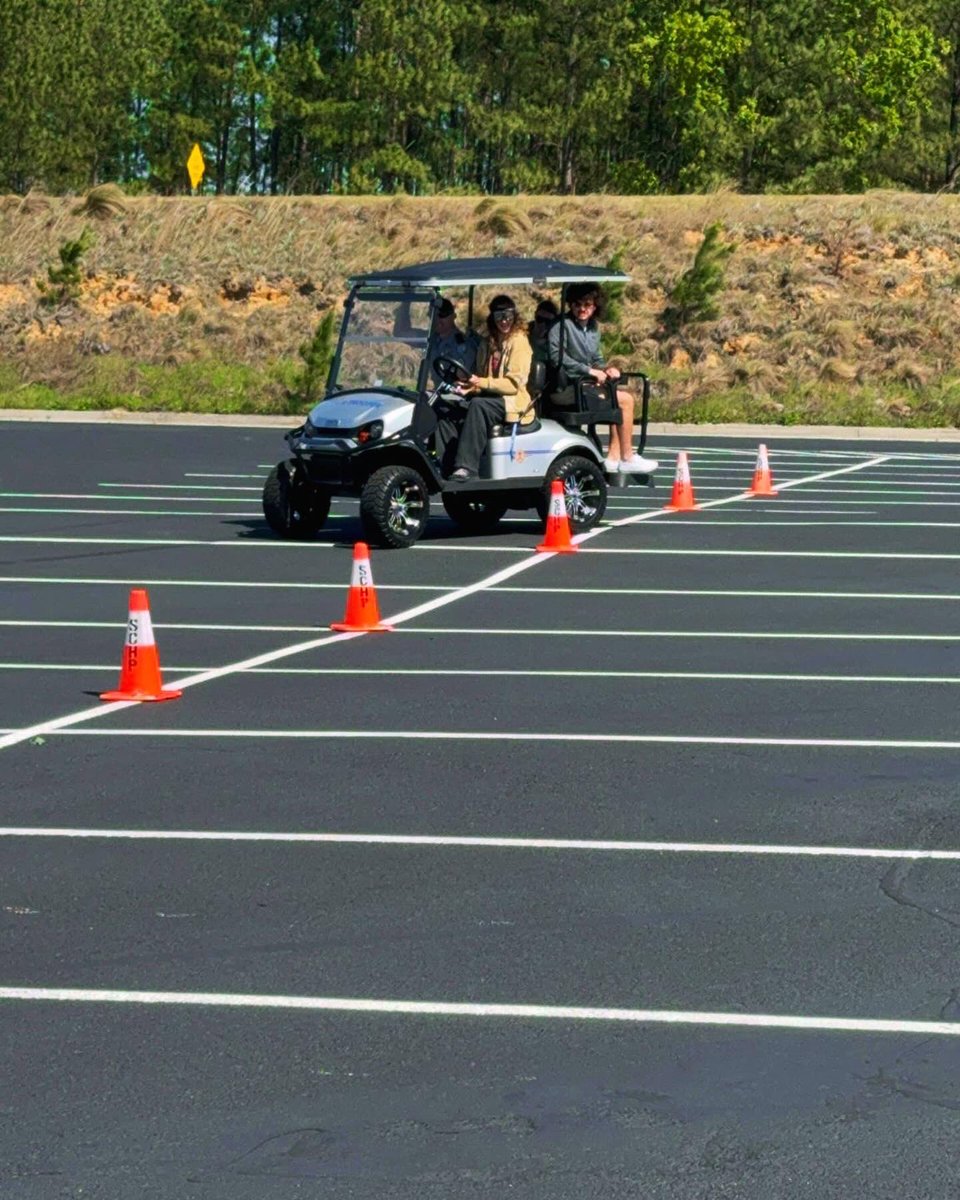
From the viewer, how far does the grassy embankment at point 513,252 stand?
39.3 metres

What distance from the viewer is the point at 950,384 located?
3894cm

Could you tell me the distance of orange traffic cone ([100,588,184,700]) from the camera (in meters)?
11.1

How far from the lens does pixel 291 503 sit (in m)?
18.5

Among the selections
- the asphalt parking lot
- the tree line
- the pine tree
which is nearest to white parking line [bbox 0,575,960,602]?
the asphalt parking lot

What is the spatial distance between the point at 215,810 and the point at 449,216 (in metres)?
43.7

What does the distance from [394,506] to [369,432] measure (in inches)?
26.3

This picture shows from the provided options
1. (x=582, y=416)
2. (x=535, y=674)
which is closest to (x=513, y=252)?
(x=582, y=416)

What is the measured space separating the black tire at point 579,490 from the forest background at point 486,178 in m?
18.5

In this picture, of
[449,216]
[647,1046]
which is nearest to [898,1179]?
[647,1046]

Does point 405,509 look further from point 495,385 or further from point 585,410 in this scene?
point 585,410

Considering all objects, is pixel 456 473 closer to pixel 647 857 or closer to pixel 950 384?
pixel 647 857

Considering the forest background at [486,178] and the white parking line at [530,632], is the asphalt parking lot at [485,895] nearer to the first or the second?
the white parking line at [530,632]

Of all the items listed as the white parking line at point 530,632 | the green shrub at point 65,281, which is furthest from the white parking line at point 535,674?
the green shrub at point 65,281

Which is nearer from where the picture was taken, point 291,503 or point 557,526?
point 557,526
